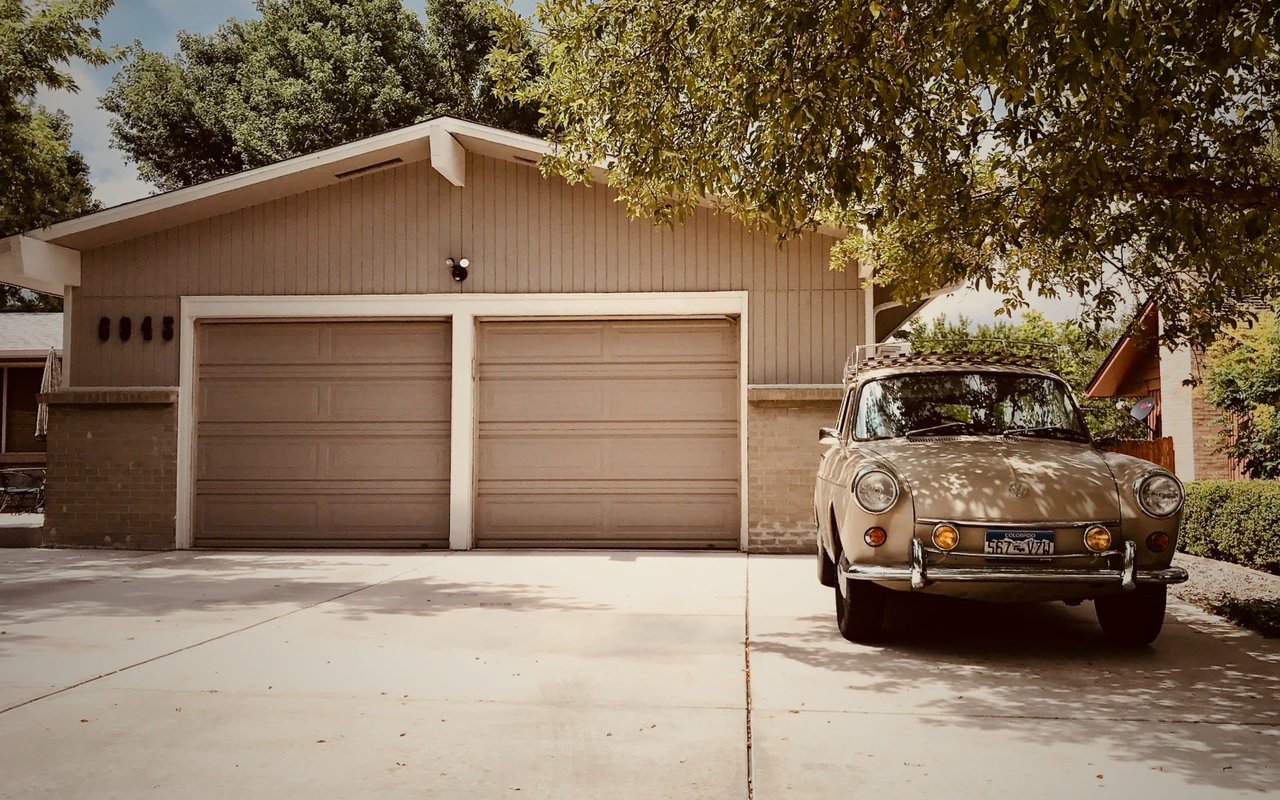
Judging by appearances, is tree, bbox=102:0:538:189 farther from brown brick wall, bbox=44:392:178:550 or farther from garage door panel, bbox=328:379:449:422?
brown brick wall, bbox=44:392:178:550

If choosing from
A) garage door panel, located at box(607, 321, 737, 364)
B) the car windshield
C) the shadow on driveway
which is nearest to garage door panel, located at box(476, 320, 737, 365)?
garage door panel, located at box(607, 321, 737, 364)

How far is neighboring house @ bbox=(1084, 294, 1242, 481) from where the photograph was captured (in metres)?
17.9

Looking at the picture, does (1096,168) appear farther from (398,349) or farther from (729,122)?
(398,349)

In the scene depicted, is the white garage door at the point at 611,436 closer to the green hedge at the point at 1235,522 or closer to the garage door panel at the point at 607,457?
the garage door panel at the point at 607,457

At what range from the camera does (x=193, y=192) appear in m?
11.6

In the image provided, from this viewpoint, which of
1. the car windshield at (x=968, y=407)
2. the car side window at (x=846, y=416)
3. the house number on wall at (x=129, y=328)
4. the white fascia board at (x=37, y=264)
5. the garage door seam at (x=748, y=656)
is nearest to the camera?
the garage door seam at (x=748, y=656)

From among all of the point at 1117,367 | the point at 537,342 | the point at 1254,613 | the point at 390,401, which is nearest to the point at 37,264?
the point at 390,401

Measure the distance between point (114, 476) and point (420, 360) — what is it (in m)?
3.77

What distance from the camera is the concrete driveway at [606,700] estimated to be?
3766 millimetres

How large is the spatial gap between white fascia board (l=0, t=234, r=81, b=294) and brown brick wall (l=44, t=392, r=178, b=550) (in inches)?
54.3

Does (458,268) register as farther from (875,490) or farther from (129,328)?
(875,490)

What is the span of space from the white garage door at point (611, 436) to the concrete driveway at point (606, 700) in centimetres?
380

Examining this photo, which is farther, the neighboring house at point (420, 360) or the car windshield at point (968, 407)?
the neighboring house at point (420, 360)

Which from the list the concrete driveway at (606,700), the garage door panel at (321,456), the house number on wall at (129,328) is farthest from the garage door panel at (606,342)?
the concrete driveway at (606,700)
